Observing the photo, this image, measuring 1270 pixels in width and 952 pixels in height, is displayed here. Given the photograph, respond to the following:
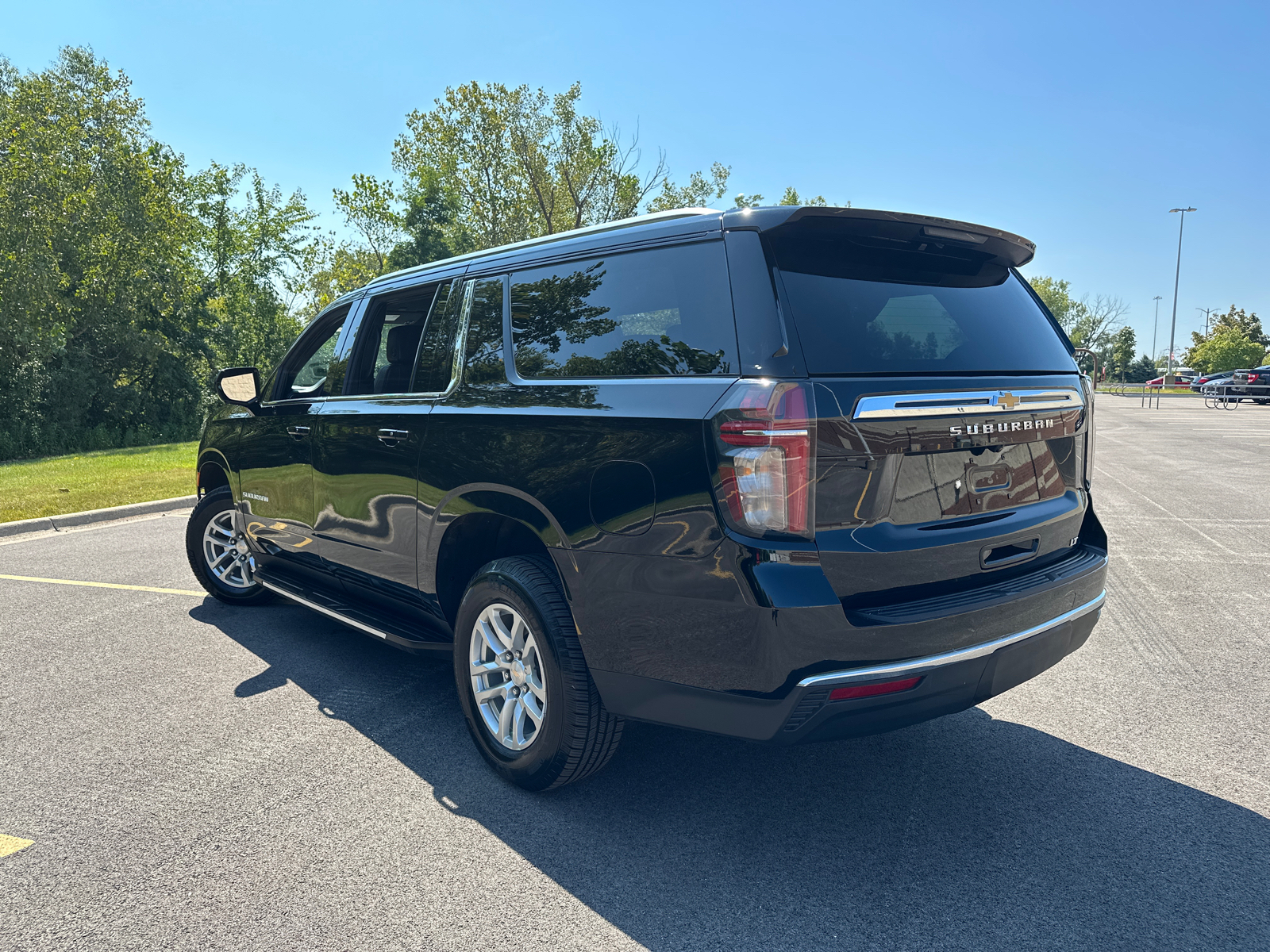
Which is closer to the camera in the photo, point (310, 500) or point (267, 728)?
point (267, 728)

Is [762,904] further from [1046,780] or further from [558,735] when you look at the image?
[1046,780]

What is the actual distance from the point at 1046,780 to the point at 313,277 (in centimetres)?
4875

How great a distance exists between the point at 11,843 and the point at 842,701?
2.74 meters

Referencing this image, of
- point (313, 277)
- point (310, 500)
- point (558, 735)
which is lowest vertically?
point (558, 735)

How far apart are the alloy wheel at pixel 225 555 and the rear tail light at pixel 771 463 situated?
175 inches

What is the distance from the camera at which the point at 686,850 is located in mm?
2830

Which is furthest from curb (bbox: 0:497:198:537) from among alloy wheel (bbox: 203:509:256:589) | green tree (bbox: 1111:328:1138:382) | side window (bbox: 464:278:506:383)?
green tree (bbox: 1111:328:1138:382)

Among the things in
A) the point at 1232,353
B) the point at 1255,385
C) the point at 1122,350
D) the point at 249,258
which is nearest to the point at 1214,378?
the point at 1255,385

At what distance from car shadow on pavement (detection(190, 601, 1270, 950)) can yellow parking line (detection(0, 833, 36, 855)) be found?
4.12 ft

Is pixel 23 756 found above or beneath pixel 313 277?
beneath

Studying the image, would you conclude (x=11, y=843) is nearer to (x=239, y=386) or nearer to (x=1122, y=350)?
(x=239, y=386)

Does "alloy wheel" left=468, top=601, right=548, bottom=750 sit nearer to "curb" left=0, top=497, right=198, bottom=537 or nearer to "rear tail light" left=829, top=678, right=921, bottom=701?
"rear tail light" left=829, top=678, right=921, bottom=701

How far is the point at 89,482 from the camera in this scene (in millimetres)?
13125

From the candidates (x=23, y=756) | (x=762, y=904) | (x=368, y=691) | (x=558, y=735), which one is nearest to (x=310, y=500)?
(x=368, y=691)
